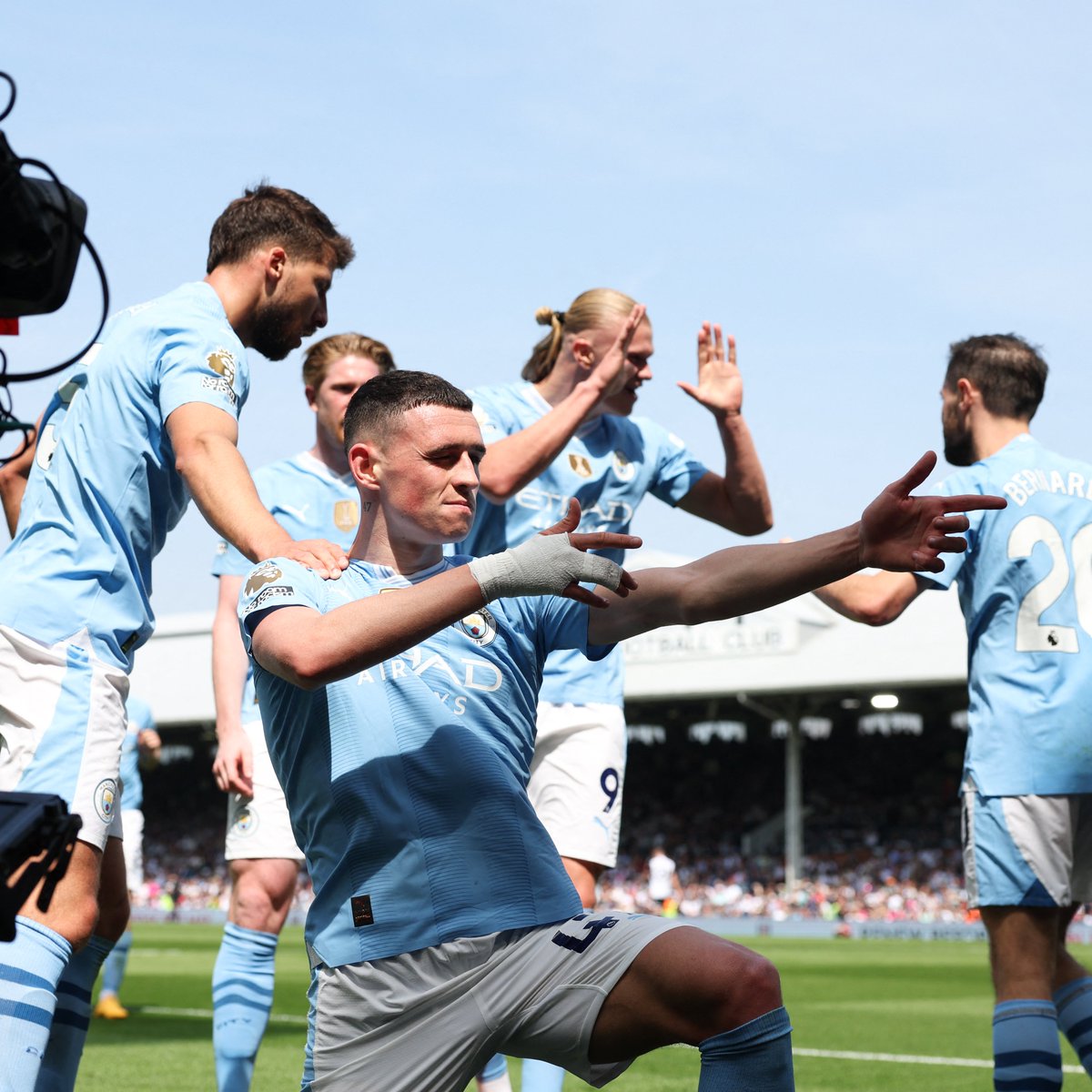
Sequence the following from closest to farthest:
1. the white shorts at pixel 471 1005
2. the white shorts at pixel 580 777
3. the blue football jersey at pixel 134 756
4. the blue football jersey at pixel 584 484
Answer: the white shorts at pixel 471 1005 → the white shorts at pixel 580 777 → the blue football jersey at pixel 584 484 → the blue football jersey at pixel 134 756

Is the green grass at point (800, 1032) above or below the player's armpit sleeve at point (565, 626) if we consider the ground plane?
below

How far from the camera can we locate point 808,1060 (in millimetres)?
7730

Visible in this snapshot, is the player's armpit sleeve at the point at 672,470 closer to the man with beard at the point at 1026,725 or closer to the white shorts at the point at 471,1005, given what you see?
the man with beard at the point at 1026,725

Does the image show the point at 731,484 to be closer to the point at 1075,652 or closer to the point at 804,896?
the point at 1075,652

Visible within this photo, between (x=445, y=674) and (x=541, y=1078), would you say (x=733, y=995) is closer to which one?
(x=445, y=674)

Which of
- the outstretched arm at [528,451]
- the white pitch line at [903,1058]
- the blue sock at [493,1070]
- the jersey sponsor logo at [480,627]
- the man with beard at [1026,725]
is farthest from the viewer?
the white pitch line at [903,1058]

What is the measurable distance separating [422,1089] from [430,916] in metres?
0.32

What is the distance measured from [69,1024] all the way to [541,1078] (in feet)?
5.03

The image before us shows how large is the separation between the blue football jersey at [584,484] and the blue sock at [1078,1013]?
171cm

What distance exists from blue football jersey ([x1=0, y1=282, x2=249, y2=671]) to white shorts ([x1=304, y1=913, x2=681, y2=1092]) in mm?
1157

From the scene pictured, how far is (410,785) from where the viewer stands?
10.1 feet

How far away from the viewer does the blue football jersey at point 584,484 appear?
521cm

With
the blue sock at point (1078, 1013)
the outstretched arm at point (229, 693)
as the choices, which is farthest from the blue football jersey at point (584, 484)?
the blue sock at point (1078, 1013)

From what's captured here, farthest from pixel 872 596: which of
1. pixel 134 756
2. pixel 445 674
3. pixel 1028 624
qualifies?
pixel 134 756
